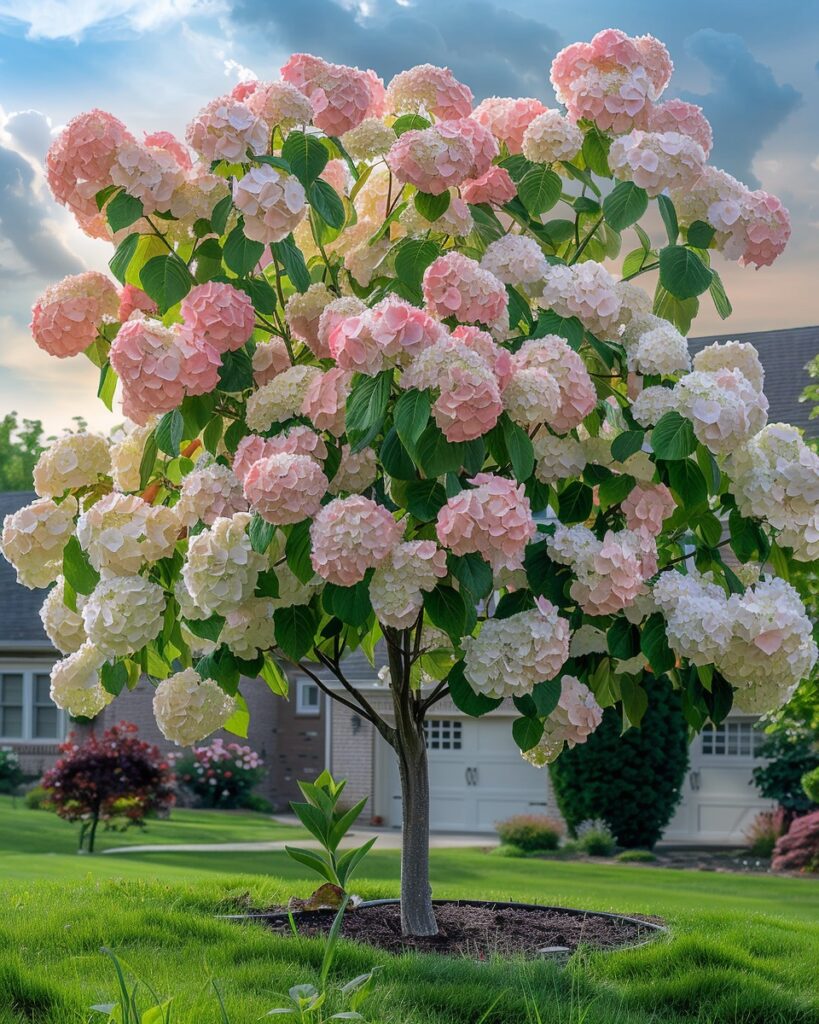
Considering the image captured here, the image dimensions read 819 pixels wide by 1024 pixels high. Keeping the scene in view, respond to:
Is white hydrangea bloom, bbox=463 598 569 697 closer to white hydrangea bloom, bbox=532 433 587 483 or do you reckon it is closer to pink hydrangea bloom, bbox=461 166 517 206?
white hydrangea bloom, bbox=532 433 587 483

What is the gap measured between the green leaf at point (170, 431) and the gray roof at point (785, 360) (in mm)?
17036

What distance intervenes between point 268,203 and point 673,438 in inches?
67.4

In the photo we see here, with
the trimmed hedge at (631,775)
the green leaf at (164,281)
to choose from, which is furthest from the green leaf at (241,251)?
the trimmed hedge at (631,775)

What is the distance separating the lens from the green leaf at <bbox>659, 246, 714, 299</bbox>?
5.03 metres

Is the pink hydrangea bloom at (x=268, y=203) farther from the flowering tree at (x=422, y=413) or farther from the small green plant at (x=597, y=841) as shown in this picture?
the small green plant at (x=597, y=841)

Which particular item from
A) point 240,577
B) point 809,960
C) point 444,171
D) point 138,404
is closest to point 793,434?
point 444,171

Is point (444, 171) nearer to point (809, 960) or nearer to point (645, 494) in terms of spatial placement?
point (645, 494)

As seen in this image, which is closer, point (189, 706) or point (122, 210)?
point (122, 210)

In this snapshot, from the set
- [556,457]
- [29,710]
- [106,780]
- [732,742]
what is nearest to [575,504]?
[556,457]

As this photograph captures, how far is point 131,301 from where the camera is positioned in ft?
18.2

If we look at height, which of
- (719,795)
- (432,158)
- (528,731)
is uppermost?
(432,158)

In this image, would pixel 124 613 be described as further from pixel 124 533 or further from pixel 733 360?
pixel 733 360

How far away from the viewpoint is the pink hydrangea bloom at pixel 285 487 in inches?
168

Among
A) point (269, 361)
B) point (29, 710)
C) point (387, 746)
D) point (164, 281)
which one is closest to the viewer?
point (164, 281)
